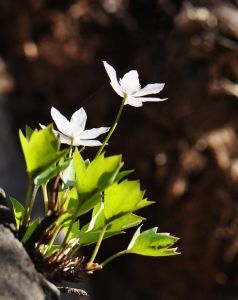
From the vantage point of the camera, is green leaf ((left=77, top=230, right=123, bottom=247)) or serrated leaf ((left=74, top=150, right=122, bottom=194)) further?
green leaf ((left=77, top=230, right=123, bottom=247))

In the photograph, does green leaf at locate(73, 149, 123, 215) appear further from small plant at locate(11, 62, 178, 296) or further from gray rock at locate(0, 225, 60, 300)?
gray rock at locate(0, 225, 60, 300)

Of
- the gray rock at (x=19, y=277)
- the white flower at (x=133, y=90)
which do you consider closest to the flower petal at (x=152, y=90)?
the white flower at (x=133, y=90)

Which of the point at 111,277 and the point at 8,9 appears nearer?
the point at 8,9

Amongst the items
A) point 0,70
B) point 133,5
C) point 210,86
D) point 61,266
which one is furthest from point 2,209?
point 0,70

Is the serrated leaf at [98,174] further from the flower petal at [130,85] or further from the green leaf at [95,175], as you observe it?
the flower petal at [130,85]

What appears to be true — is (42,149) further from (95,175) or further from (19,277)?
(19,277)

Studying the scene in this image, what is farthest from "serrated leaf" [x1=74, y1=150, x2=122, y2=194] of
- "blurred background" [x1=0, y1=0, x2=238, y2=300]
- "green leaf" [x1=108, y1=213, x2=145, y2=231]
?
"blurred background" [x1=0, y1=0, x2=238, y2=300]

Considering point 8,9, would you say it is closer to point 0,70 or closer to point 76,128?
point 0,70

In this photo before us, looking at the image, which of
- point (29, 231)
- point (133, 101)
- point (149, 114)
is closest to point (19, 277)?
point (29, 231)
